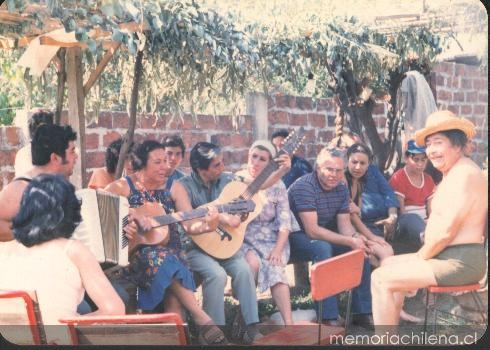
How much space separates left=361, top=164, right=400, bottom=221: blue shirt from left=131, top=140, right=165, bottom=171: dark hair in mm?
1238

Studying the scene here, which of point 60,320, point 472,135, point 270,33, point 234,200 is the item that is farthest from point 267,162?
point 60,320

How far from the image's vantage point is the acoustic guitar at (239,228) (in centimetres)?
482

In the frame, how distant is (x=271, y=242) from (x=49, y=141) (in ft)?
4.53

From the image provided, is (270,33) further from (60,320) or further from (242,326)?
(60,320)

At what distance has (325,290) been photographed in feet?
14.0

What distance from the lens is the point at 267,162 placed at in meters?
4.80

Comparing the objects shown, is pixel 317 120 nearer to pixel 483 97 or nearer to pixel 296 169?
pixel 296 169

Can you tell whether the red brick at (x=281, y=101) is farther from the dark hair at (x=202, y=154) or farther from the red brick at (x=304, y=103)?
the dark hair at (x=202, y=154)

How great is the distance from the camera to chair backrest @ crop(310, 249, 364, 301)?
4.21 metres

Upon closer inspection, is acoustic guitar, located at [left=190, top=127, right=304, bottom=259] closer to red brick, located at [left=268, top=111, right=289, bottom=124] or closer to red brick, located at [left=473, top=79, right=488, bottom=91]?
red brick, located at [left=268, top=111, right=289, bottom=124]

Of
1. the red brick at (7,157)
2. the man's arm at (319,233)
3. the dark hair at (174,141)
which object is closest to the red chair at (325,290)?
the man's arm at (319,233)

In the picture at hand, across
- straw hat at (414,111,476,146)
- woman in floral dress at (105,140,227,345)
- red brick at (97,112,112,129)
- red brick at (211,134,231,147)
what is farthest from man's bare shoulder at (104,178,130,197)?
straw hat at (414,111,476,146)

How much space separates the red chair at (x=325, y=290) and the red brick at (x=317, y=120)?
77cm

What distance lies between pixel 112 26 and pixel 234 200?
1145 millimetres
